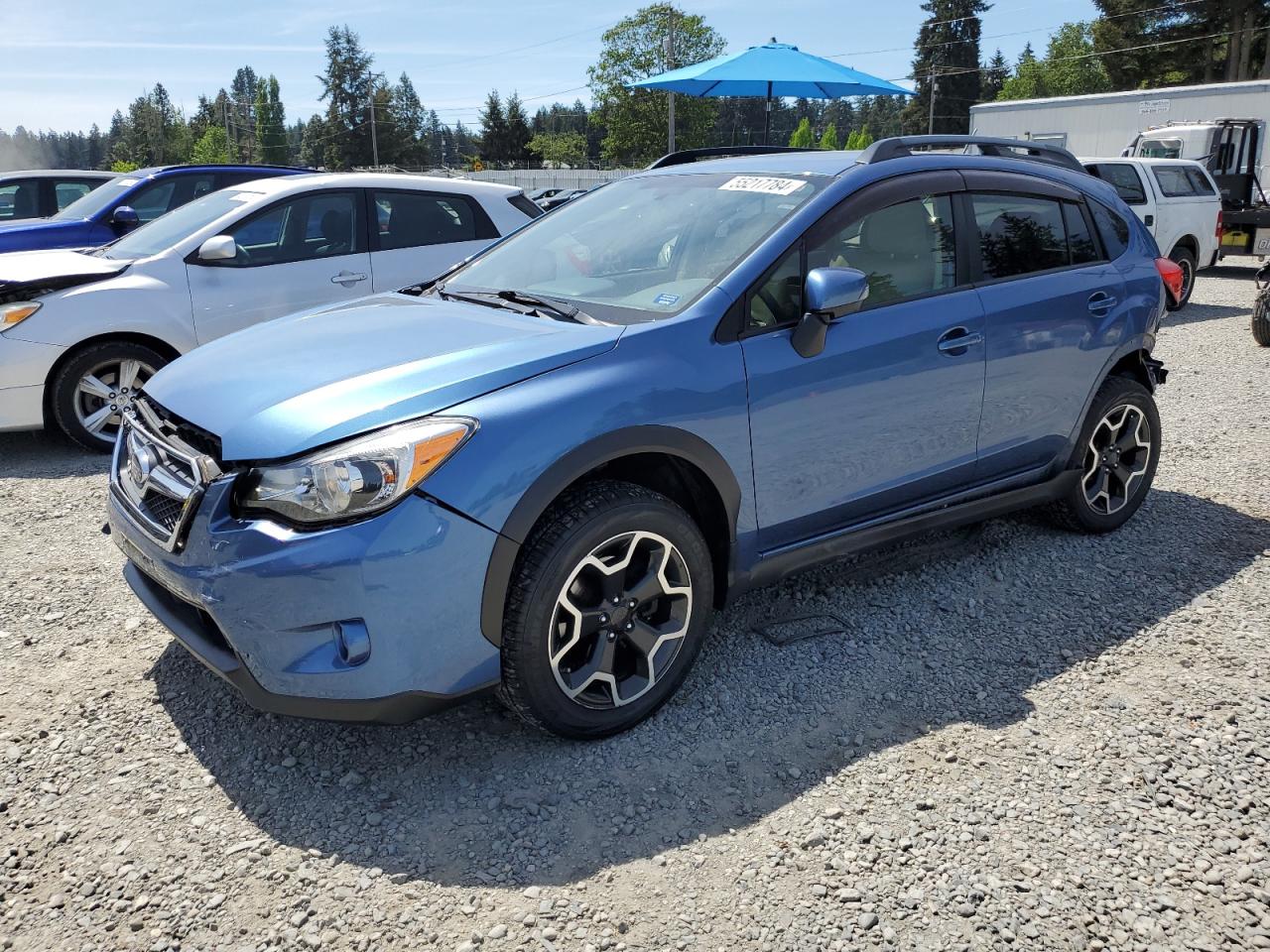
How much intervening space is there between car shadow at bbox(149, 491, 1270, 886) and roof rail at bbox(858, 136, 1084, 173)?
68.1 inches

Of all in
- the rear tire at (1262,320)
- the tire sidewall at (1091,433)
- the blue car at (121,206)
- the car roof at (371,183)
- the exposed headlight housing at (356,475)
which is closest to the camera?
the exposed headlight housing at (356,475)

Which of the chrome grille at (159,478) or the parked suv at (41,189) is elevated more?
the parked suv at (41,189)

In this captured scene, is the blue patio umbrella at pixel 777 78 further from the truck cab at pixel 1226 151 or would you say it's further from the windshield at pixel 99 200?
the truck cab at pixel 1226 151

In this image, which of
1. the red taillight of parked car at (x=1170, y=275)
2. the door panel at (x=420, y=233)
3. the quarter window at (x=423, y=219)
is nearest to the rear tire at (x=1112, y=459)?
the red taillight of parked car at (x=1170, y=275)

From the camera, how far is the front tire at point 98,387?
235 inches

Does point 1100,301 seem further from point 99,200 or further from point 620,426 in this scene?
point 99,200

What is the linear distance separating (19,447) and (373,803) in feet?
16.6

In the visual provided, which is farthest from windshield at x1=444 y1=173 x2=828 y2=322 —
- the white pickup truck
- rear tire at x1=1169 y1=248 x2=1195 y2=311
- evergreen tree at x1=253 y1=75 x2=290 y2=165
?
evergreen tree at x1=253 y1=75 x2=290 y2=165

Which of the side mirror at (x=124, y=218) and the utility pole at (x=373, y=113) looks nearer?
the side mirror at (x=124, y=218)

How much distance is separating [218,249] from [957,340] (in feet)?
15.5

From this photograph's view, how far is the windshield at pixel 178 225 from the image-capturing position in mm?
6664

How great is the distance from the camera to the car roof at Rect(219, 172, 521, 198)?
6.81 meters

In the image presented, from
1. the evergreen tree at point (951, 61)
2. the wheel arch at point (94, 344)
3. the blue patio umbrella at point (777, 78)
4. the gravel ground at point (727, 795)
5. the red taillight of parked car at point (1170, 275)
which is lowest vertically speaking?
the gravel ground at point (727, 795)

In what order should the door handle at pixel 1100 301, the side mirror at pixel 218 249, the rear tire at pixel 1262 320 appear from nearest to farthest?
the door handle at pixel 1100 301
the side mirror at pixel 218 249
the rear tire at pixel 1262 320
